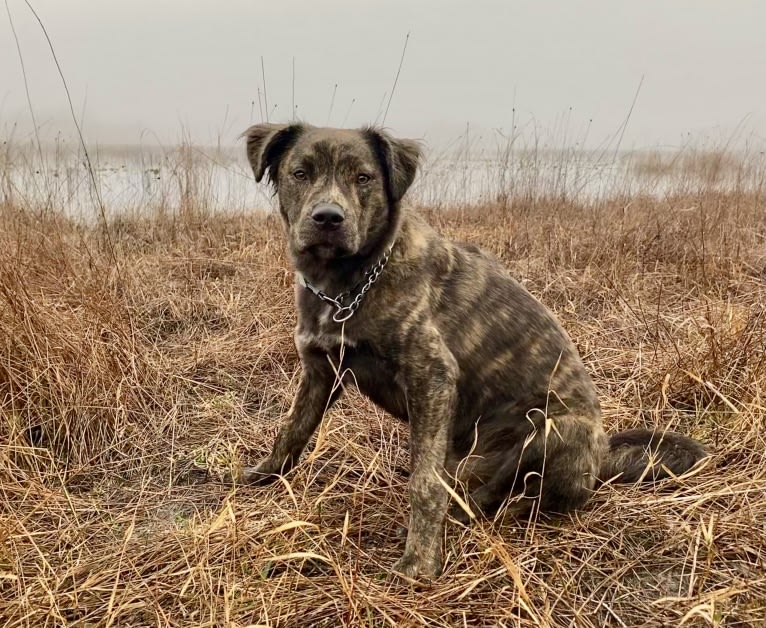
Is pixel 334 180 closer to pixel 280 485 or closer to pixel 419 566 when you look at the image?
pixel 280 485

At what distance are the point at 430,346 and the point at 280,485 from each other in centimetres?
104

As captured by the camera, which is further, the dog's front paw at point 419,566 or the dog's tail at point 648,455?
the dog's tail at point 648,455

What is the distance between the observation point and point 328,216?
242cm

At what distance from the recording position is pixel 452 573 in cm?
223

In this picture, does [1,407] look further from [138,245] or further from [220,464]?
[138,245]

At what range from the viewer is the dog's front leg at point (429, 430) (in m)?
2.37

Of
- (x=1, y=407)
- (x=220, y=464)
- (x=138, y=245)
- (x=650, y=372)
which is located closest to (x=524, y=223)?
(x=650, y=372)

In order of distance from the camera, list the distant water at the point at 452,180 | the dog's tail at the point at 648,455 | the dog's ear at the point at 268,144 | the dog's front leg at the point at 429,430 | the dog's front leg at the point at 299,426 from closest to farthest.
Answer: the dog's front leg at the point at 429,430 < the dog's tail at the point at 648,455 < the dog's ear at the point at 268,144 < the dog's front leg at the point at 299,426 < the distant water at the point at 452,180

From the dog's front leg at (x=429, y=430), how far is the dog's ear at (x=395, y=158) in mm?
735

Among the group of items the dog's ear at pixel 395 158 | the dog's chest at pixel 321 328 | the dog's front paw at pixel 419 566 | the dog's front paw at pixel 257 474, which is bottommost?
the dog's front paw at pixel 257 474

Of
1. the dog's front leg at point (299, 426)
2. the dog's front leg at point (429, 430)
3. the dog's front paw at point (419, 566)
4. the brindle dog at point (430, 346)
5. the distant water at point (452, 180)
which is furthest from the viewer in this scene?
the distant water at point (452, 180)

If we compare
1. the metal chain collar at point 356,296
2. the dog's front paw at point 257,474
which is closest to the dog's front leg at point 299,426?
the dog's front paw at point 257,474

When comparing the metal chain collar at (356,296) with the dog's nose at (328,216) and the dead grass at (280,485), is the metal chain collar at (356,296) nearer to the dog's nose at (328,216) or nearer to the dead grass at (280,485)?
the dog's nose at (328,216)

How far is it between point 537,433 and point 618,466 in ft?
1.66
